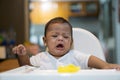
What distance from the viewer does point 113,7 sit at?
9.45 feet

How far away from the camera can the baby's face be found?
98 centimetres

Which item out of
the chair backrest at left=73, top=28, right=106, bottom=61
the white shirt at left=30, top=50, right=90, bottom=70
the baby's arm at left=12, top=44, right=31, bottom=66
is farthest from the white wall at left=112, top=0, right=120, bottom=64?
the baby's arm at left=12, top=44, right=31, bottom=66

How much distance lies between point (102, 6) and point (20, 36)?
1.33 metres

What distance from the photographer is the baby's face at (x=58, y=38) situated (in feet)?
3.21

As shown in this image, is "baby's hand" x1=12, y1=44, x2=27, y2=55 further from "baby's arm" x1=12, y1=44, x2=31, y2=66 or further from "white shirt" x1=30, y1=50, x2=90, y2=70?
"white shirt" x1=30, y1=50, x2=90, y2=70

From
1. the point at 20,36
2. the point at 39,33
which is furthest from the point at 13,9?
the point at 39,33

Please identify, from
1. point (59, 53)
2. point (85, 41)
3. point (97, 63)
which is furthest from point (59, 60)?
point (85, 41)

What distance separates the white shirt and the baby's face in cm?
2

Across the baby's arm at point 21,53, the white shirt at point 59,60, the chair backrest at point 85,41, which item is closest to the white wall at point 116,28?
the chair backrest at point 85,41

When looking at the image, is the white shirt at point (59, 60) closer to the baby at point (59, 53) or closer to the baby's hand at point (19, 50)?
the baby at point (59, 53)

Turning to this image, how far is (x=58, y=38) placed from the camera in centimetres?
97

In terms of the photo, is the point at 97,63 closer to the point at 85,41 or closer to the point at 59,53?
the point at 59,53

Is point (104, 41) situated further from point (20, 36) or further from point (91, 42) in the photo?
point (91, 42)

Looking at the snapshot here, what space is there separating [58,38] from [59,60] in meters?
0.07
